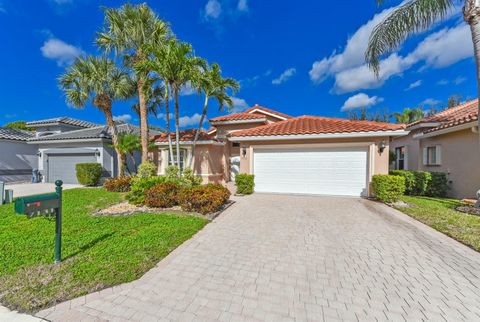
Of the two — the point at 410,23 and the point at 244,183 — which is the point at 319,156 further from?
the point at 410,23

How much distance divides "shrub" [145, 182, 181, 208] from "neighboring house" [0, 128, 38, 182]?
16837 millimetres

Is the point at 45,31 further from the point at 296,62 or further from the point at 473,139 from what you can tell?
the point at 473,139

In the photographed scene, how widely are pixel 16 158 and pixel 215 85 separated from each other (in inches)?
750

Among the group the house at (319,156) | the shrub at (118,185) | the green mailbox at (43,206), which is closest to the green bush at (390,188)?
the house at (319,156)

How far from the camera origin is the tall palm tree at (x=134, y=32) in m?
11.4

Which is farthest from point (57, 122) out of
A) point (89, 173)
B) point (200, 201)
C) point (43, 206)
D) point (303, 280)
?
point (303, 280)

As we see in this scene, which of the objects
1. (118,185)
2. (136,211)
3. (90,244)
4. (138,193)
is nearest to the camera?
(90,244)

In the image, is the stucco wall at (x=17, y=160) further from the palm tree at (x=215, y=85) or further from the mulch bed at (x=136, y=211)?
the palm tree at (x=215, y=85)

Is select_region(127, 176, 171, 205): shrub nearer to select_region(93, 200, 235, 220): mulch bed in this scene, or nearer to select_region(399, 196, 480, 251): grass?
select_region(93, 200, 235, 220): mulch bed

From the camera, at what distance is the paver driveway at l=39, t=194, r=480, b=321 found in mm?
2641

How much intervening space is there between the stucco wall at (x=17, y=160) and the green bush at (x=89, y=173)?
7820 mm

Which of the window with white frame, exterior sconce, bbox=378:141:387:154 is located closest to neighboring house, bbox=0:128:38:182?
exterior sconce, bbox=378:141:387:154

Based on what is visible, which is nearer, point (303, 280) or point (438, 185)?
point (303, 280)

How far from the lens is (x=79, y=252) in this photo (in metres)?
4.25
